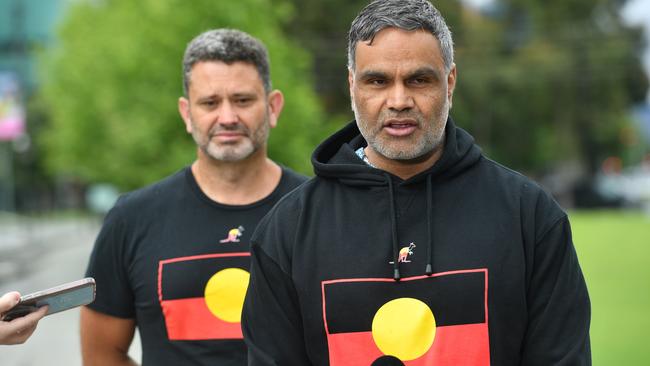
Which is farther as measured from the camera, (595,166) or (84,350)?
(595,166)

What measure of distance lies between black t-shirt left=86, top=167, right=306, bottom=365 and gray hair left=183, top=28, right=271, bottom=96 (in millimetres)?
517

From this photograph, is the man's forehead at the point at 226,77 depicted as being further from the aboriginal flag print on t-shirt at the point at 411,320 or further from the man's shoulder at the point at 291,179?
the aboriginal flag print on t-shirt at the point at 411,320

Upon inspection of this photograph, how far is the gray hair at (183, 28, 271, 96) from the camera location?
423cm

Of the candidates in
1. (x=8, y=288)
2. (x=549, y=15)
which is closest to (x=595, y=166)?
(x=549, y=15)

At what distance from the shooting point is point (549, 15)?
56.8 metres

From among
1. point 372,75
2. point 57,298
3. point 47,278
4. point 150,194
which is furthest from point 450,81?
point 47,278

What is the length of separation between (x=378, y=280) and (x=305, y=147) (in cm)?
1155

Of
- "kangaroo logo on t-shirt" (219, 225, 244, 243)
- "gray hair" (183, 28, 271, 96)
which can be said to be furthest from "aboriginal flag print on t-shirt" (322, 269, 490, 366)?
"gray hair" (183, 28, 271, 96)

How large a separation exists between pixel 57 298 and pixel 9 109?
26.5 m

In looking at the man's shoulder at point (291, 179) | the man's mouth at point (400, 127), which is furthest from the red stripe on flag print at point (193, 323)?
the man's mouth at point (400, 127)

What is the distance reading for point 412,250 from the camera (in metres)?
2.73

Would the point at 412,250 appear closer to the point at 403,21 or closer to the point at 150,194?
the point at 403,21

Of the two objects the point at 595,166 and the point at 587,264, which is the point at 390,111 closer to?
the point at 587,264

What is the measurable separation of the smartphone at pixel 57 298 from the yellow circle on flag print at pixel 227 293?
0.96 m
